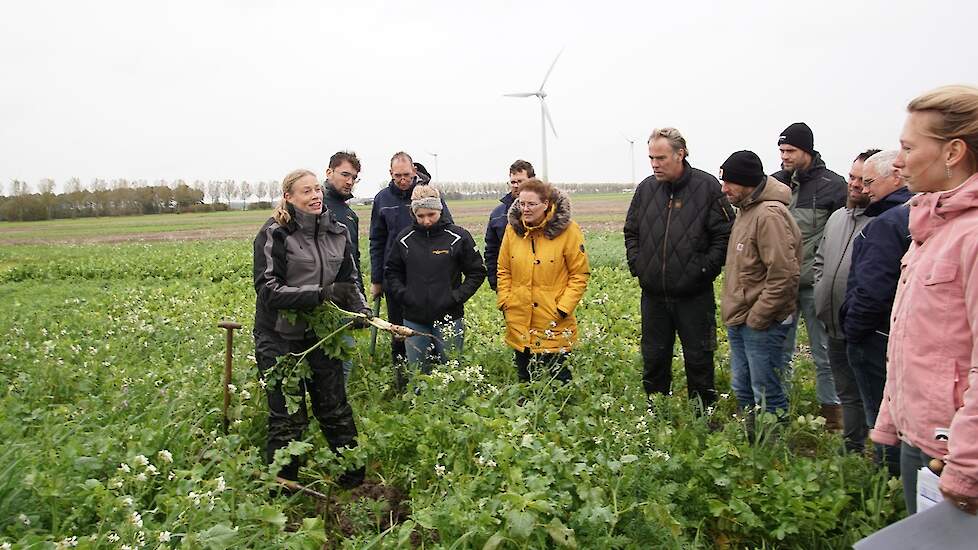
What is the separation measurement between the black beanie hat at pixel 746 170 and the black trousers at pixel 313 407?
3.01 metres

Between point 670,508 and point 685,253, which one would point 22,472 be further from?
point 685,253

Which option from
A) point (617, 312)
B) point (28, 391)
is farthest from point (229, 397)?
point (617, 312)

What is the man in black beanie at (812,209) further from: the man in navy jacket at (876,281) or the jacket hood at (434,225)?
the jacket hood at (434,225)

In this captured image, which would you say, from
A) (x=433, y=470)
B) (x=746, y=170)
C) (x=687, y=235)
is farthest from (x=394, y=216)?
(x=746, y=170)

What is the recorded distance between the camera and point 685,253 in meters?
4.85

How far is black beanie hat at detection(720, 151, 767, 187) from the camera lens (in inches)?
179

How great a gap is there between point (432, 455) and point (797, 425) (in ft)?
7.69

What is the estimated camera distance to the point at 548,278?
17.3 feet

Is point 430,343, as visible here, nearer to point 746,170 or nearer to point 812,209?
point 746,170

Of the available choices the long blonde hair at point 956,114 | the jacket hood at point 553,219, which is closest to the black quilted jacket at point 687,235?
the jacket hood at point 553,219

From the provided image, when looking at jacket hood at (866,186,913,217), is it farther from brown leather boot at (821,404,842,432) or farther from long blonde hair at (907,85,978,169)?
brown leather boot at (821,404,842,432)

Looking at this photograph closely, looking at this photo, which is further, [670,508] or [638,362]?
[638,362]

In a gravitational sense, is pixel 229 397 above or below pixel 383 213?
below

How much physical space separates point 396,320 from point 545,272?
162 centimetres
